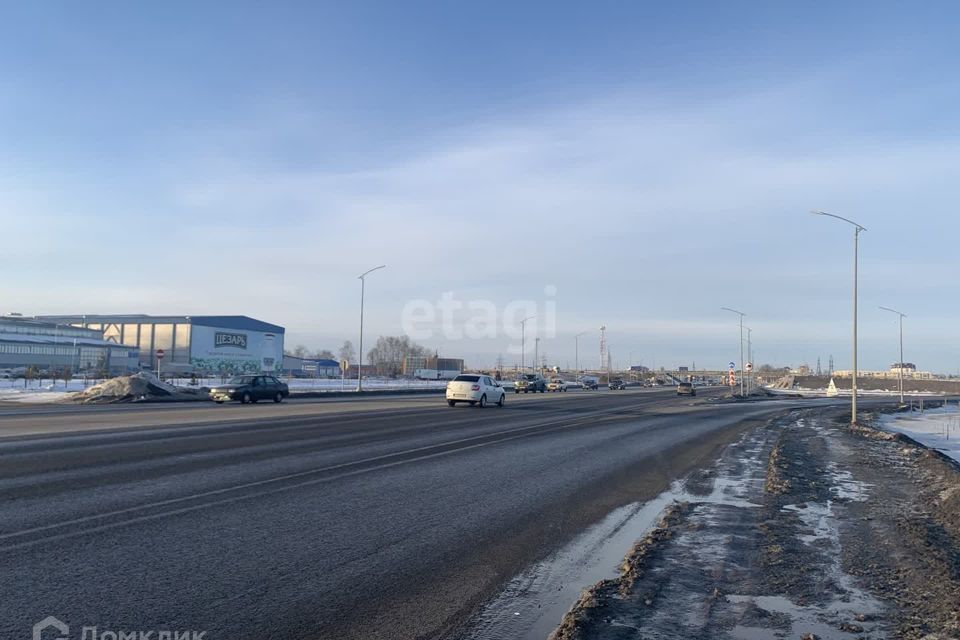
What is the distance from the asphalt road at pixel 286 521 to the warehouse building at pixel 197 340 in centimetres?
9587

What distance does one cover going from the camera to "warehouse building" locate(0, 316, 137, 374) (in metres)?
101

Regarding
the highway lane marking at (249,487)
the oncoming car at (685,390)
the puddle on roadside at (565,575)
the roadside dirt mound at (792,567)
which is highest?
the oncoming car at (685,390)

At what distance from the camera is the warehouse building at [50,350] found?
10119 centimetres

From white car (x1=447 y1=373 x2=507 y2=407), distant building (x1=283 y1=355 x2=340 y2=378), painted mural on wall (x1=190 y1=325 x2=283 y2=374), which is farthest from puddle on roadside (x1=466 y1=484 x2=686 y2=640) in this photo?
distant building (x1=283 y1=355 x2=340 y2=378)

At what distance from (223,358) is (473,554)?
118531 millimetres

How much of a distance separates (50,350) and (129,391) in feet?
255

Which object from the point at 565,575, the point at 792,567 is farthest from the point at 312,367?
the point at 792,567

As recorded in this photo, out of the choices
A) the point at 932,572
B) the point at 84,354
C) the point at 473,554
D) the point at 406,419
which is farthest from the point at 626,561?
the point at 84,354

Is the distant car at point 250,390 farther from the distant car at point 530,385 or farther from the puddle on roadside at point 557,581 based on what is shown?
the puddle on roadside at point 557,581

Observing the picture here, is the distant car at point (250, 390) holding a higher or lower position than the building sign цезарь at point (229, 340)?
lower

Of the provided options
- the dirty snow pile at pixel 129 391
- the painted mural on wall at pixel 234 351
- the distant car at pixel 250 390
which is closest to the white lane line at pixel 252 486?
the distant car at pixel 250 390

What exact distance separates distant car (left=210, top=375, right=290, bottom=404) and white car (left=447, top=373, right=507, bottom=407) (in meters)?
9.75

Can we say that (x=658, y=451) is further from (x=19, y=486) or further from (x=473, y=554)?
(x=19, y=486)

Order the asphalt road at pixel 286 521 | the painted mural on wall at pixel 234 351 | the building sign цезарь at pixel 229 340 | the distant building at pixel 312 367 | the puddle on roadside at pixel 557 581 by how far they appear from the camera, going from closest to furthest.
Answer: the puddle on roadside at pixel 557 581 < the asphalt road at pixel 286 521 < the painted mural on wall at pixel 234 351 < the building sign цезарь at pixel 229 340 < the distant building at pixel 312 367
